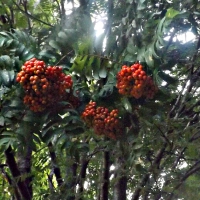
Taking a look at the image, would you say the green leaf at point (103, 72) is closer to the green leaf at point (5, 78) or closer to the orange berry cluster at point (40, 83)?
the orange berry cluster at point (40, 83)

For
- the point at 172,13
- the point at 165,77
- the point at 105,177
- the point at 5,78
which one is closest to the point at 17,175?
the point at 105,177

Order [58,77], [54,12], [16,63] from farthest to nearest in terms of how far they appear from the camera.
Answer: [54,12], [16,63], [58,77]

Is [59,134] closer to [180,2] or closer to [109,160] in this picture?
[109,160]

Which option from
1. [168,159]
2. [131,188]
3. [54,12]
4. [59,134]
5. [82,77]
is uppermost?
[54,12]

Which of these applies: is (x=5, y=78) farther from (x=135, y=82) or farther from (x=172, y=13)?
(x=172, y=13)

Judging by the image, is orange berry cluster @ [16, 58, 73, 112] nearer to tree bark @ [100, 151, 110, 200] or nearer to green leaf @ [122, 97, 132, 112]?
green leaf @ [122, 97, 132, 112]

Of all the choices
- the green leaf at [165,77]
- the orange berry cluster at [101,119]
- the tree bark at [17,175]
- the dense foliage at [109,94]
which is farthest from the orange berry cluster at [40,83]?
the tree bark at [17,175]

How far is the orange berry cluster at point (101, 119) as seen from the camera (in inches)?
53.1

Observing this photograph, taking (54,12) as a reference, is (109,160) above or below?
below

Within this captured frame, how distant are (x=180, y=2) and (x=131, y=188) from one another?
2.82ft

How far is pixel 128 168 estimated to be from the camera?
5.22 feet

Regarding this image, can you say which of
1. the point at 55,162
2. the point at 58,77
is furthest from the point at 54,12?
the point at 58,77

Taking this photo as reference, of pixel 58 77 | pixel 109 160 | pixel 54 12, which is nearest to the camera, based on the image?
pixel 58 77

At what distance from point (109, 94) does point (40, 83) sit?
26 cm
